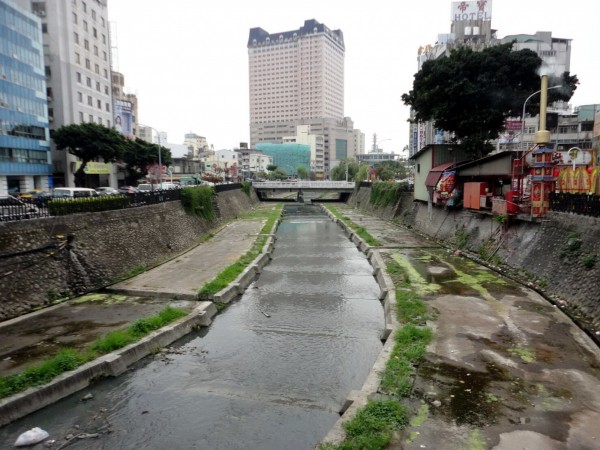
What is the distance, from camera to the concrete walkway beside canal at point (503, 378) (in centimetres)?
795

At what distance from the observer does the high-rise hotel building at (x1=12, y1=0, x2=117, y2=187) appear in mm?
55469

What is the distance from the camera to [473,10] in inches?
3337

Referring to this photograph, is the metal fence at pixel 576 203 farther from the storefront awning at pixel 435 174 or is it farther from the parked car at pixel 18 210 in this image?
the parked car at pixel 18 210

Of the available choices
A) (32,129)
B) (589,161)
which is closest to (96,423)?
(589,161)

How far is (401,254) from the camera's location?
27984mm

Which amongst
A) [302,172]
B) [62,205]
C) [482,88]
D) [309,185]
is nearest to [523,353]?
[62,205]

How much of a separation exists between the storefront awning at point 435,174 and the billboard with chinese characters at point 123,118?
52.5 metres

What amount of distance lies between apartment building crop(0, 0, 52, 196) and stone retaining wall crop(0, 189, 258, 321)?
29558mm

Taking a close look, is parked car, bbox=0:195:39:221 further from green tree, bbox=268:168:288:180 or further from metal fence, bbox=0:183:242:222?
green tree, bbox=268:168:288:180

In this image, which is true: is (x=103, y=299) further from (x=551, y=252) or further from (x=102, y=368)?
(x=551, y=252)

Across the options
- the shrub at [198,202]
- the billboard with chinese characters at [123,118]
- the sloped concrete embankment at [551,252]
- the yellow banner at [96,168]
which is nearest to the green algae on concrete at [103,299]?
the shrub at [198,202]

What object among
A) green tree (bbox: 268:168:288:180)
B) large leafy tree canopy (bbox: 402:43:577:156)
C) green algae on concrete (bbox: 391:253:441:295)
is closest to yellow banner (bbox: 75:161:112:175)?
large leafy tree canopy (bbox: 402:43:577:156)

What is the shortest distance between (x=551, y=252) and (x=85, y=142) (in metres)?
52.7

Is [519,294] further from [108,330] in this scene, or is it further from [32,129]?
[32,129]
